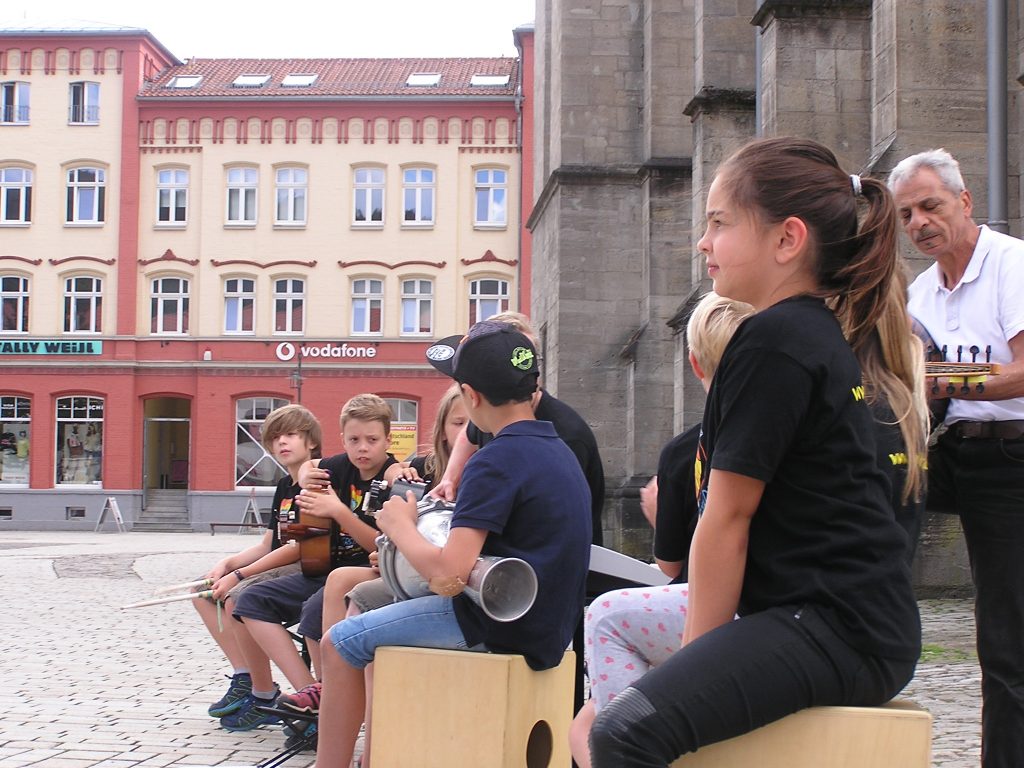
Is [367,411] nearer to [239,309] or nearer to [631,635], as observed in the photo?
[631,635]

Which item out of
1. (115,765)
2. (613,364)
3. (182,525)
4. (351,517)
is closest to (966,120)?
(351,517)

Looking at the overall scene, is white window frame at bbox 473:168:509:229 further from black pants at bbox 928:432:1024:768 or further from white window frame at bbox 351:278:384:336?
black pants at bbox 928:432:1024:768

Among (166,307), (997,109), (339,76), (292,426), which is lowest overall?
(292,426)

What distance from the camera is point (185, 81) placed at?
42250mm

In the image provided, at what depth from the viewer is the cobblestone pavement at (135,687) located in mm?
5520

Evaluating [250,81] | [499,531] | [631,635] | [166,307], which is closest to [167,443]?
[166,307]

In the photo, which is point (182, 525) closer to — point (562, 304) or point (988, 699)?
point (562, 304)

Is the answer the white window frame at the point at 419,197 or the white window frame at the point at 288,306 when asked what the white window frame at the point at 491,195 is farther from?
the white window frame at the point at 288,306

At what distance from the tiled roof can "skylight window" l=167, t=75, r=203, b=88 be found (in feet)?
0.36

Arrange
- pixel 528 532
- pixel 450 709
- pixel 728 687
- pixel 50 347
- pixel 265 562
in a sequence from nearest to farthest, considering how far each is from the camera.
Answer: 1. pixel 728 687
2. pixel 450 709
3. pixel 528 532
4. pixel 265 562
5. pixel 50 347

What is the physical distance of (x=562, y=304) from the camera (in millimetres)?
20156

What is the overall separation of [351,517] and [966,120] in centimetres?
691

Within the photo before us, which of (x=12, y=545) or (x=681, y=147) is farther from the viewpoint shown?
(x=12, y=545)

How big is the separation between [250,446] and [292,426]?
34.2 metres
